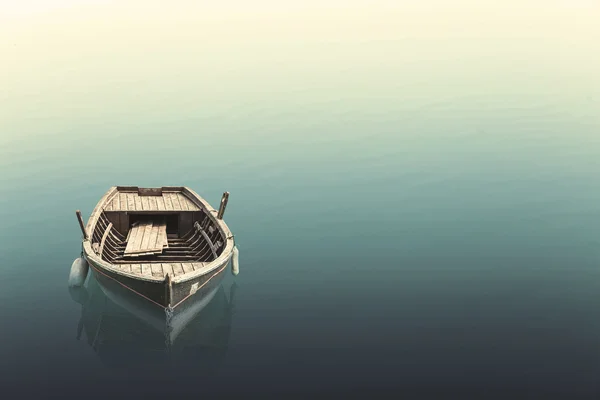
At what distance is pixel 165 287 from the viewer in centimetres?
2455

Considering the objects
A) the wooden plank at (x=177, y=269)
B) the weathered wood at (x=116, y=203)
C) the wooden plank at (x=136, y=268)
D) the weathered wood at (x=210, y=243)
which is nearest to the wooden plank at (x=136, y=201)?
the weathered wood at (x=116, y=203)

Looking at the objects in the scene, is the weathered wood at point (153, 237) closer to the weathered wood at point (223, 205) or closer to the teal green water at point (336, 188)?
the weathered wood at point (223, 205)

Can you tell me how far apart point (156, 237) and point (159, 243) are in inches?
27.4

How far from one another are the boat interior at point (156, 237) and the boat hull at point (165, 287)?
1.84 m

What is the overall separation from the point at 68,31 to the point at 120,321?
7674 cm

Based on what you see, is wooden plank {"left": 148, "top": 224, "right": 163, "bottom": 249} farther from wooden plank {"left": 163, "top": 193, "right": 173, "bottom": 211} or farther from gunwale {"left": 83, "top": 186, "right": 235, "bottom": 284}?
gunwale {"left": 83, "top": 186, "right": 235, "bottom": 284}

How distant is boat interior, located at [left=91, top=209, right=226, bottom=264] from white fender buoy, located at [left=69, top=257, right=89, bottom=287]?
3.48ft

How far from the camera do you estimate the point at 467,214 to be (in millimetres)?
40031

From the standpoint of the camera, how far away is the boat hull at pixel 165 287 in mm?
24766

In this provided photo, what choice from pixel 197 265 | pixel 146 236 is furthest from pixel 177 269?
pixel 146 236

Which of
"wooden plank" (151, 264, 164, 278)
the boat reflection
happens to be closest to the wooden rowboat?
"wooden plank" (151, 264, 164, 278)

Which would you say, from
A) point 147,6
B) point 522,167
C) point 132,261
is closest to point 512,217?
point 522,167

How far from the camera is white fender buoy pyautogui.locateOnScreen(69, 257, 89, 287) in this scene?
96.7 feet

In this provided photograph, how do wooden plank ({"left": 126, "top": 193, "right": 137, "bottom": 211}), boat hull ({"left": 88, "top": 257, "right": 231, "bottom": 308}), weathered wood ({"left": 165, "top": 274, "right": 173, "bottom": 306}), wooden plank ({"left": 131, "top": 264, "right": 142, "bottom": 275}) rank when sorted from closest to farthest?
weathered wood ({"left": 165, "top": 274, "right": 173, "bottom": 306}) → boat hull ({"left": 88, "top": 257, "right": 231, "bottom": 308}) → wooden plank ({"left": 131, "top": 264, "right": 142, "bottom": 275}) → wooden plank ({"left": 126, "top": 193, "right": 137, "bottom": 211})
